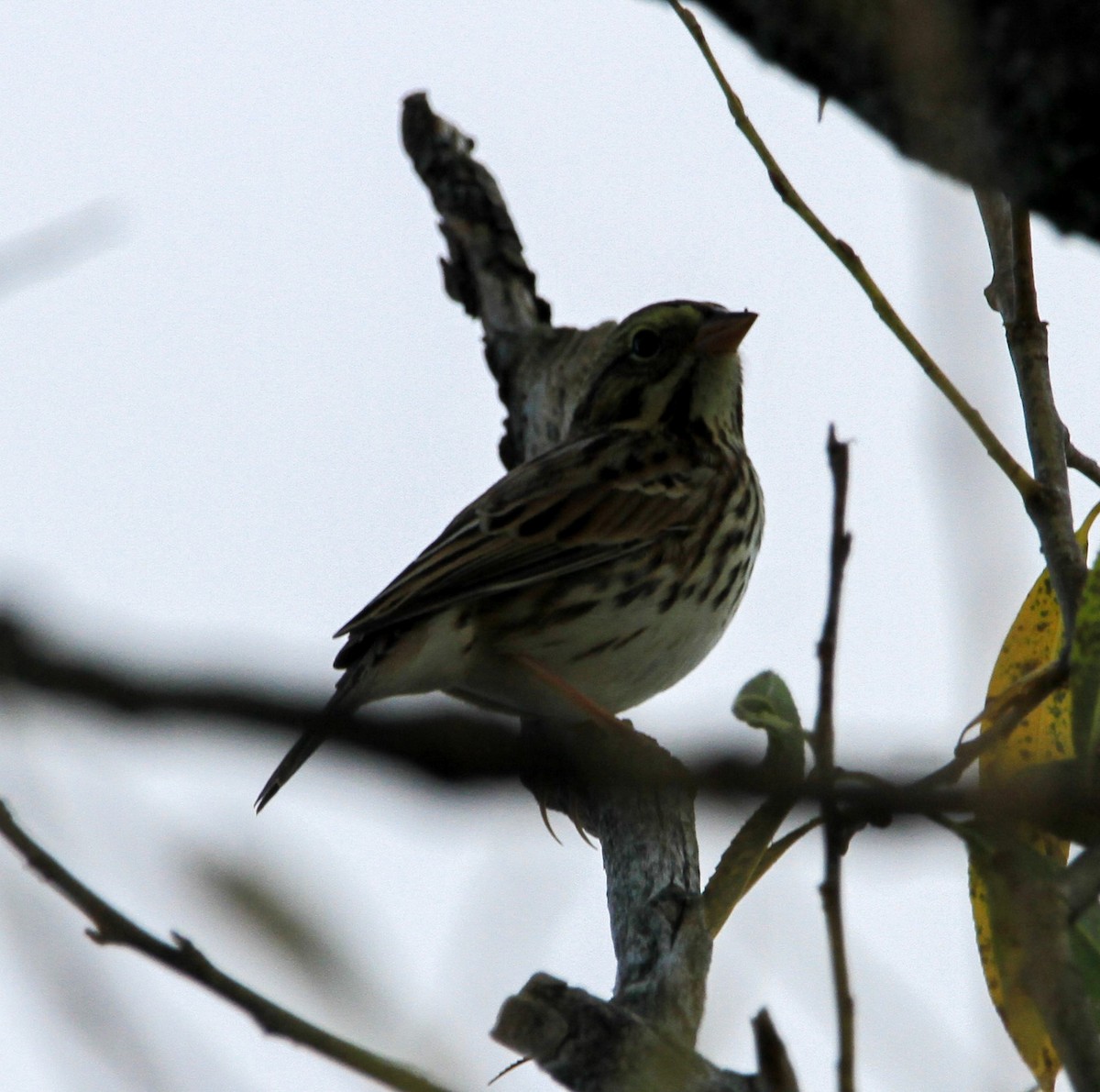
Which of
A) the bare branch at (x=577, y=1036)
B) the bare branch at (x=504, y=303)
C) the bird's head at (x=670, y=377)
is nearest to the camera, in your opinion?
the bare branch at (x=577, y=1036)

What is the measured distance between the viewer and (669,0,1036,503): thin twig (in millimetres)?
2588

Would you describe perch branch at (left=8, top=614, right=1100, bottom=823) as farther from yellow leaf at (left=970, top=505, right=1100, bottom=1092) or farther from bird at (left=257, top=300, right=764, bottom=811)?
bird at (left=257, top=300, right=764, bottom=811)

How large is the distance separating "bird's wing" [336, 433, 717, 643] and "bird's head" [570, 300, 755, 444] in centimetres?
28

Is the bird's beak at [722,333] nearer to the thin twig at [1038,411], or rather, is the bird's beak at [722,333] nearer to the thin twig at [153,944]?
the thin twig at [1038,411]

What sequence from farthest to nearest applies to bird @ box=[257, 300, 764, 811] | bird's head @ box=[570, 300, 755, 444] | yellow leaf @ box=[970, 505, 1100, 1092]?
1. bird's head @ box=[570, 300, 755, 444]
2. bird @ box=[257, 300, 764, 811]
3. yellow leaf @ box=[970, 505, 1100, 1092]

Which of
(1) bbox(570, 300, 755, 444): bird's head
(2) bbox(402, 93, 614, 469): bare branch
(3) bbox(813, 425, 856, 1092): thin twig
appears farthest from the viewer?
(2) bbox(402, 93, 614, 469): bare branch

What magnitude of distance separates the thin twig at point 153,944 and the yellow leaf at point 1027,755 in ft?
3.23

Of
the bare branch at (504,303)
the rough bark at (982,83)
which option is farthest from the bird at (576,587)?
the rough bark at (982,83)

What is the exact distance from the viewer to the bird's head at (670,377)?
6508 mm

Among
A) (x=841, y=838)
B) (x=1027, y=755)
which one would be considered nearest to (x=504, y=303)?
(x=1027, y=755)

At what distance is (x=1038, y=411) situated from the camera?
2.96 meters

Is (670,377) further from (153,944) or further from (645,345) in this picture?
(153,944)

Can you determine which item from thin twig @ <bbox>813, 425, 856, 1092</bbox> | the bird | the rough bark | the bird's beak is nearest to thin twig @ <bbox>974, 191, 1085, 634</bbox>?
the rough bark

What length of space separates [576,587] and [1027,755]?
251 centimetres
